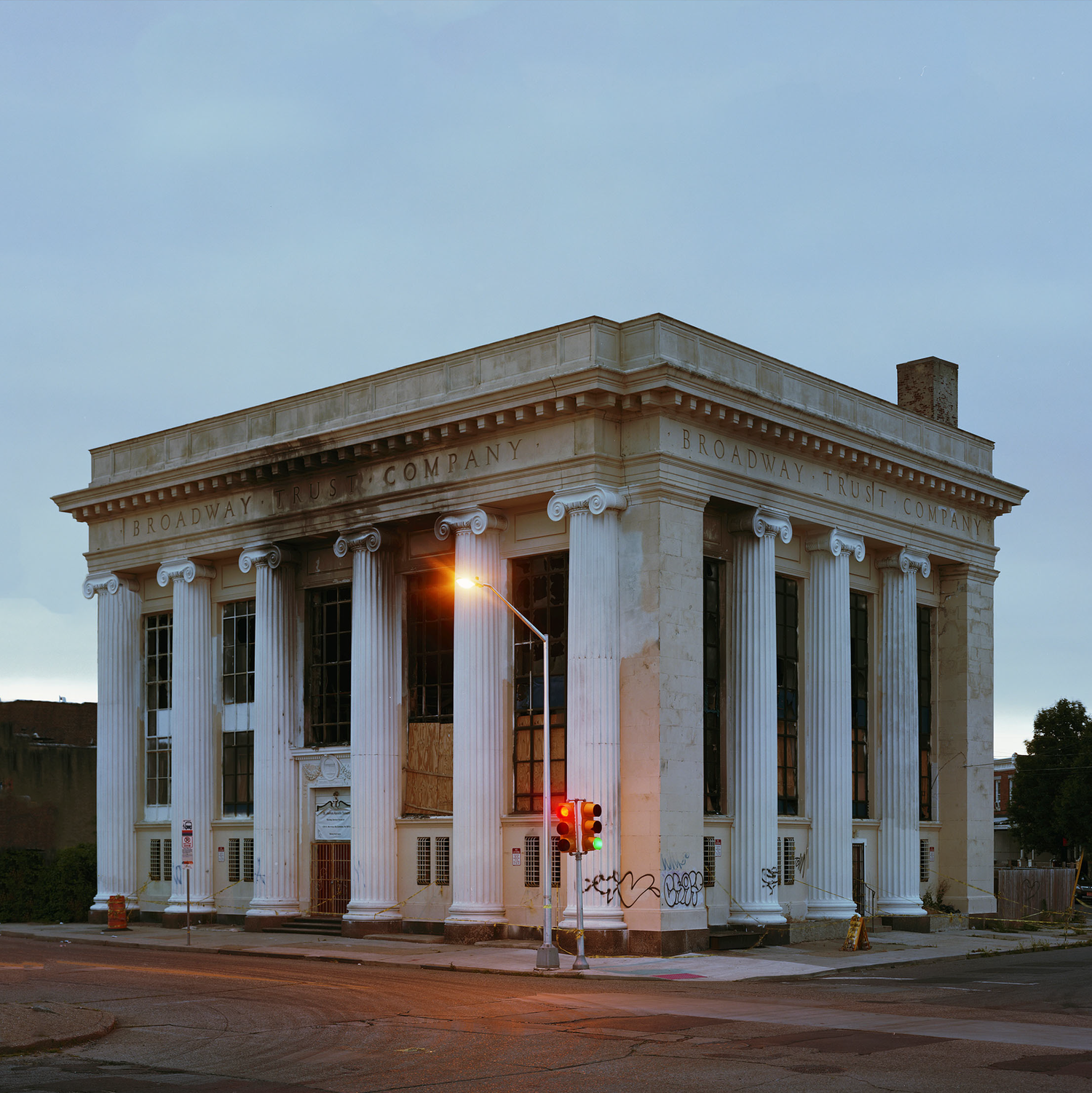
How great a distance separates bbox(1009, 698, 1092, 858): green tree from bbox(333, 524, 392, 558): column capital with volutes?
57409 mm

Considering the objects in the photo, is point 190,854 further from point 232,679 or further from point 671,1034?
point 671,1034

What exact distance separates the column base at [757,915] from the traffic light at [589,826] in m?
8.59

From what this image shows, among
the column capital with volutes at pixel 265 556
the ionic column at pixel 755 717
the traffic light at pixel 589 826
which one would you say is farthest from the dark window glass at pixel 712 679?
the column capital with volutes at pixel 265 556

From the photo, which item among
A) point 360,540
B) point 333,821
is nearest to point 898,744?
point 333,821

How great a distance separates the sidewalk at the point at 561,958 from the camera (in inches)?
1213

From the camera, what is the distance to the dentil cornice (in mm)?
41250

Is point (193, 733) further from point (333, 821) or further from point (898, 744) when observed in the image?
point (898, 744)

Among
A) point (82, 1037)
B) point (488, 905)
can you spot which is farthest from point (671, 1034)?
point (488, 905)

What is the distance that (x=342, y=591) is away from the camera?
43.9 meters

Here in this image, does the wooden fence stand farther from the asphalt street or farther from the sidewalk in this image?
the asphalt street

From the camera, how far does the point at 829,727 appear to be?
136 feet

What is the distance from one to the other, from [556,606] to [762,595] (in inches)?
219

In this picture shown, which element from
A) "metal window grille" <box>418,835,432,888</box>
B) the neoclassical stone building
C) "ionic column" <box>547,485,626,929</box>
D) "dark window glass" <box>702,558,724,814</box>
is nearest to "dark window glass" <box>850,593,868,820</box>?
the neoclassical stone building

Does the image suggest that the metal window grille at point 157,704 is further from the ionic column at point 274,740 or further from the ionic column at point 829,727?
the ionic column at point 829,727
